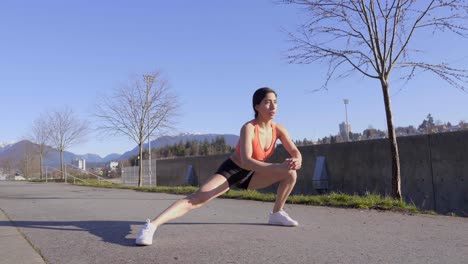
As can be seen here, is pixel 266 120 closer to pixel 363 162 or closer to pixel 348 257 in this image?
pixel 348 257

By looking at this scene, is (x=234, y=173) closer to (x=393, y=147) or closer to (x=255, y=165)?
(x=255, y=165)

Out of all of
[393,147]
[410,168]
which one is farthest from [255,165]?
[410,168]

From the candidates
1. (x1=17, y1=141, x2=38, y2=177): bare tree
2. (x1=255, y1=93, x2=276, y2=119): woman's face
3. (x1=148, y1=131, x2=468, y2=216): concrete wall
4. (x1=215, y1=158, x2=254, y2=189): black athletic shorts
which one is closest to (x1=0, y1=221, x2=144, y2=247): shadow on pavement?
(x1=215, y1=158, x2=254, y2=189): black athletic shorts

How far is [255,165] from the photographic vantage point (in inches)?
192

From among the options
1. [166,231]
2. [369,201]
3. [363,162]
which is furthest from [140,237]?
[363,162]

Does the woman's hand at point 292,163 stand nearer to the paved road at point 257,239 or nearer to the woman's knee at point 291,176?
the woman's knee at point 291,176

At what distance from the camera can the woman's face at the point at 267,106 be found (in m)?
5.23

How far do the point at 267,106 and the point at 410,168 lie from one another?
24.6ft

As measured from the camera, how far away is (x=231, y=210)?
8125mm

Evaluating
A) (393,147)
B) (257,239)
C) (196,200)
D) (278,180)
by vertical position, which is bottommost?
(257,239)

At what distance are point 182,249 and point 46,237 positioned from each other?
200cm

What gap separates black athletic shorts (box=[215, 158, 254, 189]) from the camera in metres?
5.16

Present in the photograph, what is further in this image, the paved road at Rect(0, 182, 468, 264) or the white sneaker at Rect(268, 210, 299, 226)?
the white sneaker at Rect(268, 210, 299, 226)

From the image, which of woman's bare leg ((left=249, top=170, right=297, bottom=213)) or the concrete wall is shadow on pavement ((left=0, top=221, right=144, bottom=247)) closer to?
woman's bare leg ((left=249, top=170, right=297, bottom=213))
